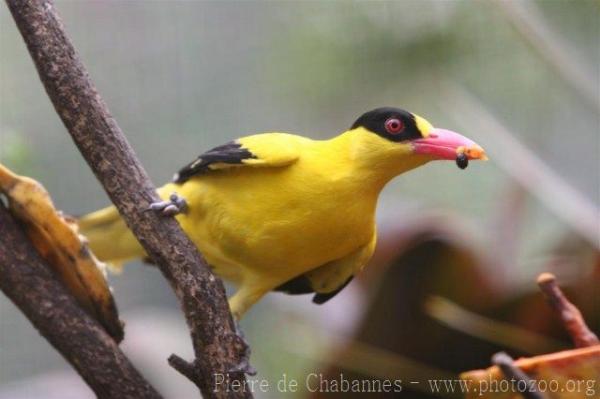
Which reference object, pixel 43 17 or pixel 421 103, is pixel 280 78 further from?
pixel 43 17

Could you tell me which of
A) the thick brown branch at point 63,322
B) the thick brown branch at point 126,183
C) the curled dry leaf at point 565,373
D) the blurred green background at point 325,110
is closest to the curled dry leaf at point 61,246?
the thick brown branch at point 63,322

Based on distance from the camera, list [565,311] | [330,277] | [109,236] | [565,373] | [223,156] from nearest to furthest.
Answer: [565,373]
[565,311]
[223,156]
[330,277]
[109,236]

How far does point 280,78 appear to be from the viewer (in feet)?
9.14

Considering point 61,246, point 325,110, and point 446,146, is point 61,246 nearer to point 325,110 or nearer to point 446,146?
point 446,146

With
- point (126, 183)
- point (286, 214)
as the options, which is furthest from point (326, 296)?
point (126, 183)

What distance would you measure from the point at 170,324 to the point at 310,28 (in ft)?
3.10

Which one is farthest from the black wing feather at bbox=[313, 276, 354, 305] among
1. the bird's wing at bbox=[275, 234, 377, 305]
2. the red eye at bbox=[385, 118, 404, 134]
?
the red eye at bbox=[385, 118, 404, 134]

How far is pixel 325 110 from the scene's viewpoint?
2711 millimetres

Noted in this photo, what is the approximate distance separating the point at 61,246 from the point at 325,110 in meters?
1.44

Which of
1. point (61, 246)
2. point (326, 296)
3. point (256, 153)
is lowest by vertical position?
point (326, 296)

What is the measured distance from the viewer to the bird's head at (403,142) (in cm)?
125

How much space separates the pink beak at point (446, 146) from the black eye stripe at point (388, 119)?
0.05 ft

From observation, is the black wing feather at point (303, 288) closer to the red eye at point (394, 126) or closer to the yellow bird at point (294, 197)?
the yellow bird at point (294, 197)

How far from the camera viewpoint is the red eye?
1.32m
